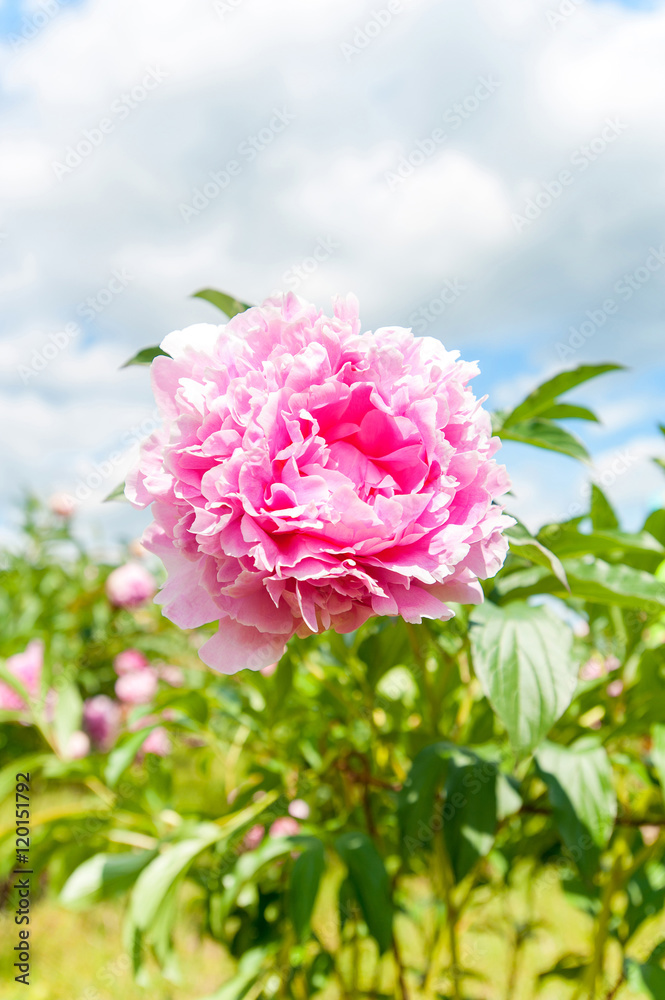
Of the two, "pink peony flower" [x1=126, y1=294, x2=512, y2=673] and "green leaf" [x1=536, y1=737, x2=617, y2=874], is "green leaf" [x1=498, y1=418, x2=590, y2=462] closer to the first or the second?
"pink peony flower" [x1=126, y1=294, x2=512, y2=673]

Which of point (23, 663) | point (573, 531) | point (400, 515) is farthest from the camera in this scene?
point (23, 663)

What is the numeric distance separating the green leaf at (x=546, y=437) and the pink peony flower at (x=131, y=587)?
2.40m

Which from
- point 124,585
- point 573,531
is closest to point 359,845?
point 573,531

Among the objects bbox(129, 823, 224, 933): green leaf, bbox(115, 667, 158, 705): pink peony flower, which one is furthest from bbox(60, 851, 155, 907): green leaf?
bbox(115, 667, 158, 705): pink peony flower

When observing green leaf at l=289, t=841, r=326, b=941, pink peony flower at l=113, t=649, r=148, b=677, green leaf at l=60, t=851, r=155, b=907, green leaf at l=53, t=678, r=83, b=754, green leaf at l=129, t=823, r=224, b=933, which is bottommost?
pink peony flower at l=113, t=649, r=148, b=677

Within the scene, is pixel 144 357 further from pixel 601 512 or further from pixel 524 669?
pixel 601 512

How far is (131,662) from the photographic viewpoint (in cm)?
287

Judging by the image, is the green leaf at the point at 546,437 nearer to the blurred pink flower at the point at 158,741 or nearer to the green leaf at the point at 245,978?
the green leaf at the point at 245,978

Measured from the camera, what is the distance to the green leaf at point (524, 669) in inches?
21.0

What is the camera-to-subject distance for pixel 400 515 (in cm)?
45

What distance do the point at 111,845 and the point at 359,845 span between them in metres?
0.40

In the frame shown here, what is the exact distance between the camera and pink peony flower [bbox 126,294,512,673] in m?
0.45

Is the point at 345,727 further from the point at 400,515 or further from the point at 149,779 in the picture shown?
the point at 400,515

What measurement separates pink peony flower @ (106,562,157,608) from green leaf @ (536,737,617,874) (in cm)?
241
